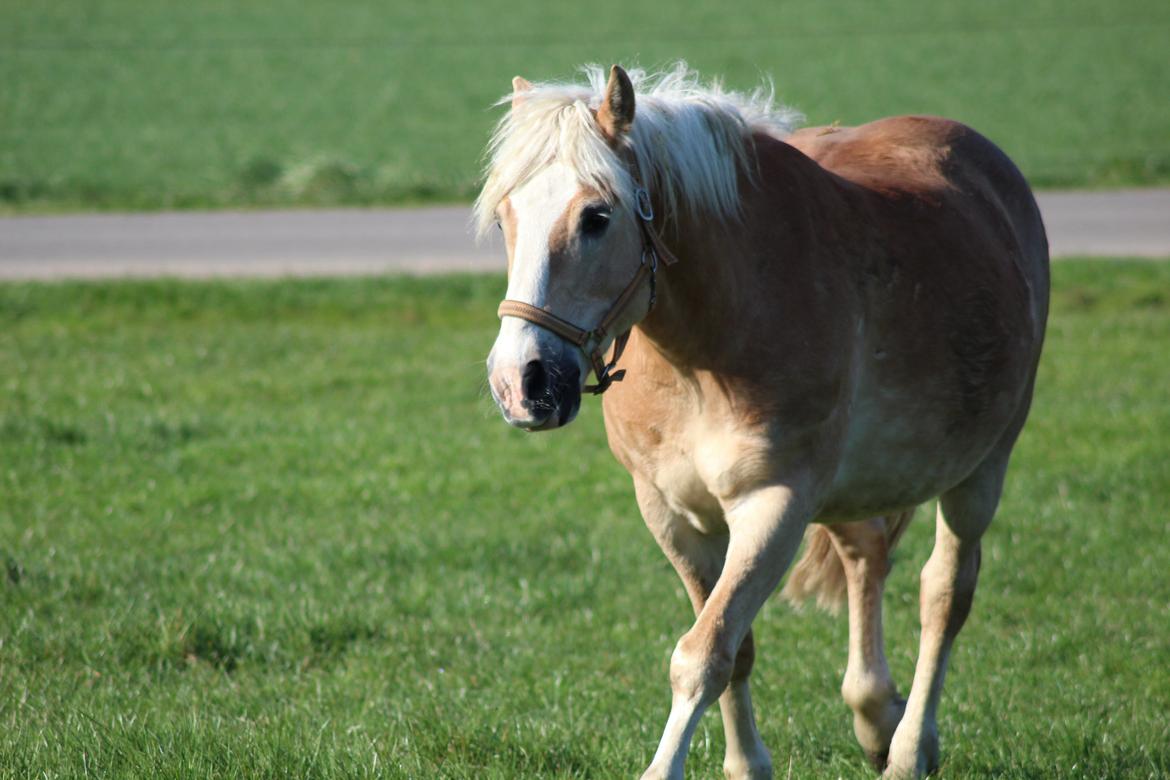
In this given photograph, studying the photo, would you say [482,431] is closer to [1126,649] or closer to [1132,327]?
[1126,649]

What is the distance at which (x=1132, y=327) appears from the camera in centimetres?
1112

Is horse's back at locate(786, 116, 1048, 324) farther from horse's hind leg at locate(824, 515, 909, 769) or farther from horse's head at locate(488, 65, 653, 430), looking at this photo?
horse's head at locate(488, 65, 653, 430)

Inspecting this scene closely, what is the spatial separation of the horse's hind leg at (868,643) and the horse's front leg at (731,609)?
1.22m

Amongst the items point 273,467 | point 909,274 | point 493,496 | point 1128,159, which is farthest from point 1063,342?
point 1128,159

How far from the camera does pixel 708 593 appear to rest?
3984mm

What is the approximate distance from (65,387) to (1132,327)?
8.48 metres

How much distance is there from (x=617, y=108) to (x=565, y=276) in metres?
0.45

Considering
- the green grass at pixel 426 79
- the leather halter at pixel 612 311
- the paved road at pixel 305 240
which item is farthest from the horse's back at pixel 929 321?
the green grass at pixel 426 79

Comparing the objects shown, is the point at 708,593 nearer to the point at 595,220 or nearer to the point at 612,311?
the point at 612,311

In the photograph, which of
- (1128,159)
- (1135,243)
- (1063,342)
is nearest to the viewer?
(1063,342)

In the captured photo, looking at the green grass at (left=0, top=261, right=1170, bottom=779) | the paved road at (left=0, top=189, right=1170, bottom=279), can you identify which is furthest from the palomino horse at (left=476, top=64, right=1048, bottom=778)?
the paved road at (left=0, top=189, right=1170, bottom=279)

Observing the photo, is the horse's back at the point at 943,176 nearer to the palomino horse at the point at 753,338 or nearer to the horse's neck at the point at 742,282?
the palomino horse at the point at 753,338

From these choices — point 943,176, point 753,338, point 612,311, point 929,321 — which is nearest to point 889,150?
point 943,176

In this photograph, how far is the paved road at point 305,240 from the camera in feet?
45.8
